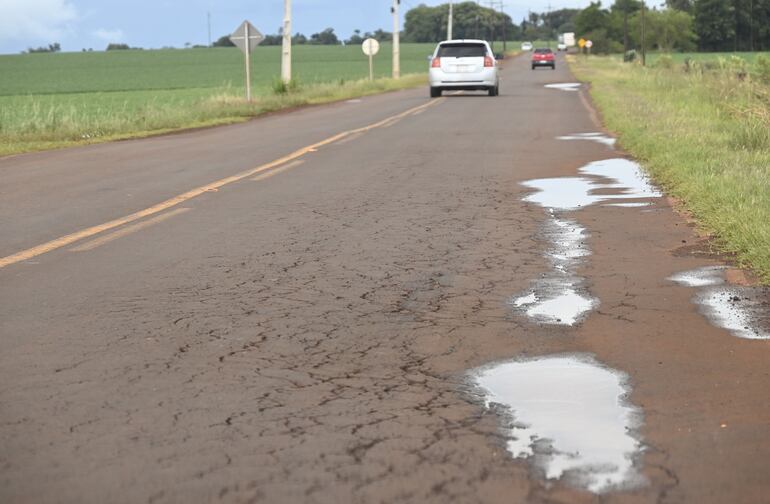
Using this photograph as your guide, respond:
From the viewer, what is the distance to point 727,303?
7461 mm

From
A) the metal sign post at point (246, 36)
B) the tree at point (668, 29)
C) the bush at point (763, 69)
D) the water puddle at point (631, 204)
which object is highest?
the metal sign post at point (246, 36)

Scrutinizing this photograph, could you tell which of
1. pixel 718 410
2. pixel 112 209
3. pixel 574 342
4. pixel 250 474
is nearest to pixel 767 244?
pixel 574 342

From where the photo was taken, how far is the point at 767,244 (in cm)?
873

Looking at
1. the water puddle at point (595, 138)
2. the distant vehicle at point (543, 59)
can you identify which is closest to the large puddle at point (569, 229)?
the water puddle at point (595, 138)

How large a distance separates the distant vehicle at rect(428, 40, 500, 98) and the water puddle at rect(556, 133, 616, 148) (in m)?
16.9

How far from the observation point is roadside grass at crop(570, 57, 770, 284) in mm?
9805

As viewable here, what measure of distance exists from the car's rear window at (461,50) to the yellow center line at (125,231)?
2733 cm

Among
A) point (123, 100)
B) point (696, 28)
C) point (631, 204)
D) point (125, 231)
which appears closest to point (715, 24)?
point (696, 28)

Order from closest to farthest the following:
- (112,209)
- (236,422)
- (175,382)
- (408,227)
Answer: (236,422) < (175,382) < (408,227) < (112,209)

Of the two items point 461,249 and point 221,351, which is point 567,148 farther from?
point 221,351

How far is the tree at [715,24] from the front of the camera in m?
142

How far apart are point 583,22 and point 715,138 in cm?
16428

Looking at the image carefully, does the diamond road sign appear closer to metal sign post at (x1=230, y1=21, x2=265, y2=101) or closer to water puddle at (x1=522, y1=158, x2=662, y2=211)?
metal sign post at (x1=230, y1=21, x2=265, y2=101)

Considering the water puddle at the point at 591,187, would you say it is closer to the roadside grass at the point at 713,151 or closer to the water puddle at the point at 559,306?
the roadside grass at the point at 713,151
